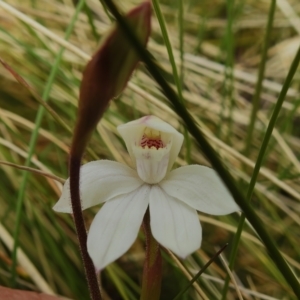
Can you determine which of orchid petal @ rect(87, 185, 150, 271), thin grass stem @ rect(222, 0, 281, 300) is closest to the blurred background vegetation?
thin grass stem @ rect(222, 0, 281, 300)

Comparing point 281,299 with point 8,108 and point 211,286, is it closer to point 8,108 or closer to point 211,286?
point 211,286

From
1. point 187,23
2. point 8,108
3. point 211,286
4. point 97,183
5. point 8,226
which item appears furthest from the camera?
point 187,23

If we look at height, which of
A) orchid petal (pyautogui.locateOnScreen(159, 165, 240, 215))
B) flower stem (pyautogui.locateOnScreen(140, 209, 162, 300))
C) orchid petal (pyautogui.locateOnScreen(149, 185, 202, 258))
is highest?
orchid petal (pyautogui.locateOnScreen(159, 165, 240, 215))

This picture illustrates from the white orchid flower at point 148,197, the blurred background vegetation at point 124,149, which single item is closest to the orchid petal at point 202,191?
the white orchid flower at point 148,197

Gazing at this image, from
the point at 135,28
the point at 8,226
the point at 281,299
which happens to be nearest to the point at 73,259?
the point at 8,226

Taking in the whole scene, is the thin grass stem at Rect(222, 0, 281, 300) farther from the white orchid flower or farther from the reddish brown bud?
the reddish brown bud

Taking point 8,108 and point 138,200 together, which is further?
point 8,108

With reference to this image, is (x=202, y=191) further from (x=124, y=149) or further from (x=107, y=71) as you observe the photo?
(x=124, y=149)
